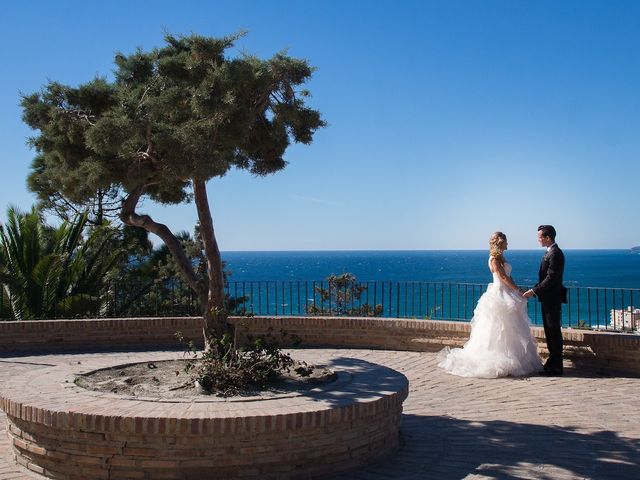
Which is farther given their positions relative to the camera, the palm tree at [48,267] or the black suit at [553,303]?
the palm tree at [48,267]

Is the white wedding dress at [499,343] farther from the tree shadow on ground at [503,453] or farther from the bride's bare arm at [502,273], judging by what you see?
the tree shadow on ground at [503,453]

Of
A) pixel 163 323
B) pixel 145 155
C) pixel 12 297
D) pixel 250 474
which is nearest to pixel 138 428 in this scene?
pixel 250 474

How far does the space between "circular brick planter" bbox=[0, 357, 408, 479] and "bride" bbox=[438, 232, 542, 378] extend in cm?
384

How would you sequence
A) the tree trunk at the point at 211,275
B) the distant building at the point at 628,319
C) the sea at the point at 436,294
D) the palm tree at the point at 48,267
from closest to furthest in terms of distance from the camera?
the tree trunk at the point at 211,275, the distant building at the point at 628,319, the sea at the point at 436,294, the palm tree at the point at 48,267

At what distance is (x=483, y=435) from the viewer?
6.07 m

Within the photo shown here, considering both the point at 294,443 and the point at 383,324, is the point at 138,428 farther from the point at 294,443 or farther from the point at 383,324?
the point at 383,324

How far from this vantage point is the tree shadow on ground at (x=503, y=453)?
503cm

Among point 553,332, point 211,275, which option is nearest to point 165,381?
point 211,275

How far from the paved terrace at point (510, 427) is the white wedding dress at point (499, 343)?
22 centimetres

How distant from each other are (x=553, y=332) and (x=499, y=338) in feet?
2.39

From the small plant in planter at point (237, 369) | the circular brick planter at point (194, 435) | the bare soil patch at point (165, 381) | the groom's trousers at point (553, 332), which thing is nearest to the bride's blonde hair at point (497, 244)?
the groom's trousers at point (553, 332)

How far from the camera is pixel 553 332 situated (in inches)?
356

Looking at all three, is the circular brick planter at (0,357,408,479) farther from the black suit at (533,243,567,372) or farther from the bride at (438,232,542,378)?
the black suit at (533,243,567,372)

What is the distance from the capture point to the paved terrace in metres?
5.13
